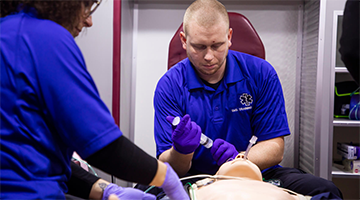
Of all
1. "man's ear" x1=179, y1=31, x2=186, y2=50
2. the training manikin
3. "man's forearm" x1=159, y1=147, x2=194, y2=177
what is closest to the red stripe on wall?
"man's ear" x1=179, y1=31, x2=186, y2=50

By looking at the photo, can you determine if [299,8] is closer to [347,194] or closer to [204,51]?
[204,51]

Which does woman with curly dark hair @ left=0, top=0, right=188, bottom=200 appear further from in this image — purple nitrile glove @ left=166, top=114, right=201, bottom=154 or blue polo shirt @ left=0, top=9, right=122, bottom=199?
purple nitrile glove @ left=166, top=114, right=201, bottom=154

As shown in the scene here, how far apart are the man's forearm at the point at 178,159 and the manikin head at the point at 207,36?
0.39m

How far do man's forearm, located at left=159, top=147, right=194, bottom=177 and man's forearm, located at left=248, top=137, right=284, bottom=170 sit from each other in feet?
0.85

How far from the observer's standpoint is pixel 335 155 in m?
2.13

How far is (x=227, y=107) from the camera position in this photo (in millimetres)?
1326

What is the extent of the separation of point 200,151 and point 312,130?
0.97m

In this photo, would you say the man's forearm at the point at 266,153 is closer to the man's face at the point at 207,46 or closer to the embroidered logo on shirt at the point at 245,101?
the embroidered logo on shirt at the point at 245,101

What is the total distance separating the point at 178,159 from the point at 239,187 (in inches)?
14.2

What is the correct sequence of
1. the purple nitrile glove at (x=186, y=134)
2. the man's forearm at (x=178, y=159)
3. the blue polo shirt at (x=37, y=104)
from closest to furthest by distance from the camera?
the blue polo shirt at (x=37, y=104) < the purple nitrile glove at (x=186, y=134) < the man's forearm at (x=178, y=159)

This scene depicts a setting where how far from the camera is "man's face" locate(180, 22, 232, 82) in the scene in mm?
1262

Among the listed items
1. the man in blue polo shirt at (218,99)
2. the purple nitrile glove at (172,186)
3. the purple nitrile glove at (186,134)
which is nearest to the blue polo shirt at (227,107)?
the man in blue polo shirt at (218,99)

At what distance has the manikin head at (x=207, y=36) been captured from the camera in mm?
1264

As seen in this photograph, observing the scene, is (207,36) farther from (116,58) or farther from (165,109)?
(116,58)
